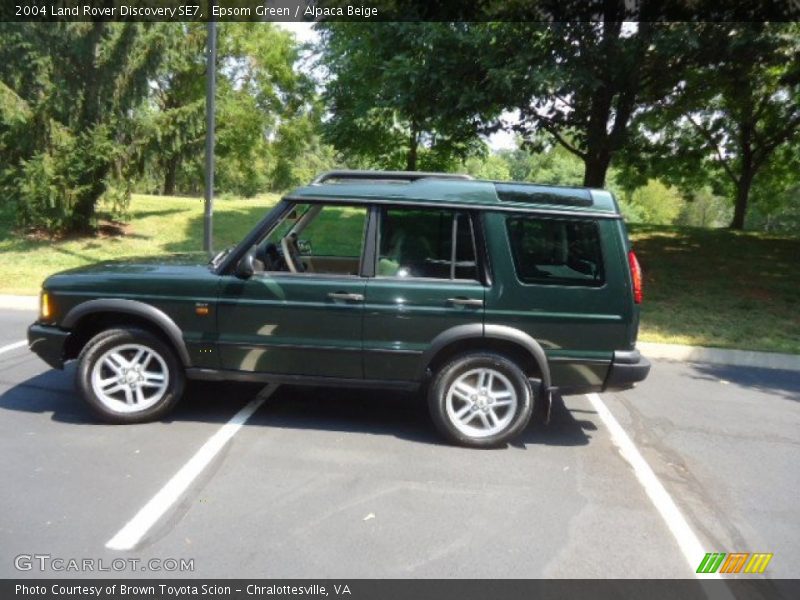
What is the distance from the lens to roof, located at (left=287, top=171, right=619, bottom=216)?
13.6 ft

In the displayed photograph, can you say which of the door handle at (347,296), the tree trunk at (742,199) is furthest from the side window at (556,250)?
the tree trunk at (742,199)

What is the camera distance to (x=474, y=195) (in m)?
4.20

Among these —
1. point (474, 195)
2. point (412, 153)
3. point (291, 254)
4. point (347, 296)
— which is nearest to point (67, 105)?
point (412, 153)

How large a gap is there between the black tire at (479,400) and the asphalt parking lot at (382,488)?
13 cm

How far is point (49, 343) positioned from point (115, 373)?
0.52 meters

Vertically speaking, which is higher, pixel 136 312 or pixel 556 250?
pixel 556 250

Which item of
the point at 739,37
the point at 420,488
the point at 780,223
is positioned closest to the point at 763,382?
the point at 420,488

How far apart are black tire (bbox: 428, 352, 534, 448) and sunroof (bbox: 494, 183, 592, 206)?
1109 mm

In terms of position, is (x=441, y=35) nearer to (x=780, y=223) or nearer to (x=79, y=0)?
(x=79, y=0)

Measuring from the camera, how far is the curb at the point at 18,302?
29.5ft

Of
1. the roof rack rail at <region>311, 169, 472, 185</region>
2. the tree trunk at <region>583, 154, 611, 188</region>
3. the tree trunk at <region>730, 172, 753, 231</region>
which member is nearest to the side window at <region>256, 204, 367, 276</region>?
the roof rack rail at <region>311, 169, 472, 185</region>

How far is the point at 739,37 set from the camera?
1050 cm

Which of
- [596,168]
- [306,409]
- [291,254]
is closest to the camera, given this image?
[291,254]

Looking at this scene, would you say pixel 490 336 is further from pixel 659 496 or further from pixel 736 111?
pixel 736 111
